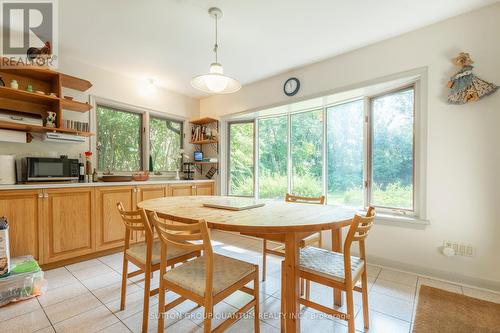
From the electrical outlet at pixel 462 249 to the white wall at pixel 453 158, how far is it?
4 centimetres

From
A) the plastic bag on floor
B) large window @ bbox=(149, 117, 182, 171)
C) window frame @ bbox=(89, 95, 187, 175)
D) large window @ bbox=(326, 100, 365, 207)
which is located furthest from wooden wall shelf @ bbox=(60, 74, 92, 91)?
large window @ bbox=(326, 100, 365, 207)

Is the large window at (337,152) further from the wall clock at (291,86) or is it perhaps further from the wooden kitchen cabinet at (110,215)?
the wooden kitchen cabinet at (110,215)

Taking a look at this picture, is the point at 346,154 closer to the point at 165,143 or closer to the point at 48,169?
the point at 165,143

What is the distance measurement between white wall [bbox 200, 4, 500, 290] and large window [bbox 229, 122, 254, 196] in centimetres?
211

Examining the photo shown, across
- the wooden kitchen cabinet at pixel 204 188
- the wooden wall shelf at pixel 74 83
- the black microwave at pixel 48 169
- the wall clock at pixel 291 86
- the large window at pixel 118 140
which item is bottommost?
the wooden kitchen cabinet at pixel 204 188

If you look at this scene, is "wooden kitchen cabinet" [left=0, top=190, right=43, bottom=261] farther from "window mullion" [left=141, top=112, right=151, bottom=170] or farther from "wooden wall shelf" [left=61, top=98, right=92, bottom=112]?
"window mullion" [left=141, top=112, right=151, bottom=170]

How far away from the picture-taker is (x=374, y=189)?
→ 2.78m

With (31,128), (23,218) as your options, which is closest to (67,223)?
(23,218)

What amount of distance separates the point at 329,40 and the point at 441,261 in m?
2.54

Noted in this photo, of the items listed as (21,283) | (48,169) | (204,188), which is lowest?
(21,283)

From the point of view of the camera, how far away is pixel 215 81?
6.42 ft

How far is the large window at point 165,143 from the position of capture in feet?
12.7

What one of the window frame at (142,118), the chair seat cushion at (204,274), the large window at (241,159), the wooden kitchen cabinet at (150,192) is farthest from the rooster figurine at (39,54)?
the chair seat cushion at (204,274)

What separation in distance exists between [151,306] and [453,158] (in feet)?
9.81
